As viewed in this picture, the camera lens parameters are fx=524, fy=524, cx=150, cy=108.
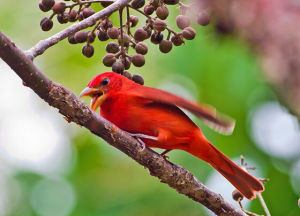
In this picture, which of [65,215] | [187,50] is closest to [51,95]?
[187,50]

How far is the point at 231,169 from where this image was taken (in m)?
3.87

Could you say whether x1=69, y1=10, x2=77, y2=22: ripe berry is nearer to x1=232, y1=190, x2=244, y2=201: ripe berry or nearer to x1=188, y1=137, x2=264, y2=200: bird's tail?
x1=188, y1=137, x2=264, y2=200: bird's tail

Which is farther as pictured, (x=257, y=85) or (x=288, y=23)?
(x=257, y=85)

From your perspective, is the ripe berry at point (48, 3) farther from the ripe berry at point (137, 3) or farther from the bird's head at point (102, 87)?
the bird's head at point (102, 87)

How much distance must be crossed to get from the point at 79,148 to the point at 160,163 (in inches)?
132

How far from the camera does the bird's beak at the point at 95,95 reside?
141 inches

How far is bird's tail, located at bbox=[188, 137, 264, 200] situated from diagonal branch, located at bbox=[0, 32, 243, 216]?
73cm

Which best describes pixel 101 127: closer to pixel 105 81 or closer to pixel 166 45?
pixel 166 45

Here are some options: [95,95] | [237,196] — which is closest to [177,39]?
[95,95]

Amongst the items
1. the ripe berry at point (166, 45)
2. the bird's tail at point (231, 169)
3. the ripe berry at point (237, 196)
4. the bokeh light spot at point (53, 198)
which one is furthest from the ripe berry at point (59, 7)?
the bokeh light spot at point (53, 198)

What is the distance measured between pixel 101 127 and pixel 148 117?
0.90 meters

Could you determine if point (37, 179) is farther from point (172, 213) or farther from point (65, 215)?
point (172, 213)

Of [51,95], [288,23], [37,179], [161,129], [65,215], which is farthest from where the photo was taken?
[37,179]

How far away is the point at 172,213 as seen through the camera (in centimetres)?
539
